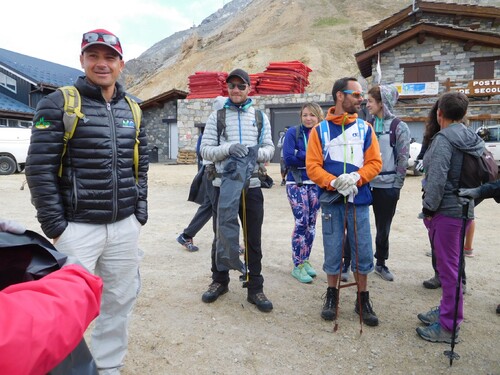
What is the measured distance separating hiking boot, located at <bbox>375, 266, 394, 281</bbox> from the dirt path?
0.25 feet

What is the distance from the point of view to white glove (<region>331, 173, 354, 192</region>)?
3.09m

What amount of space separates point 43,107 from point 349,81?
2.37m

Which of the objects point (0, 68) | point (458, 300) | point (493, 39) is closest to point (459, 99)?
point (458, 300)

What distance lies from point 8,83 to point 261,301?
2750cm

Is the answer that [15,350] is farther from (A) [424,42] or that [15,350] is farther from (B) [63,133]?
(A) [424,42]

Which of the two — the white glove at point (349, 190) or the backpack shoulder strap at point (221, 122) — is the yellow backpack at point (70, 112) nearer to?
the backpack shoulder strap at point (221, 122)

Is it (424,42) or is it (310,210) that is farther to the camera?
(424,42)

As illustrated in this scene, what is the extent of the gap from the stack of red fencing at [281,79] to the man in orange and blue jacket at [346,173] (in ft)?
55.6

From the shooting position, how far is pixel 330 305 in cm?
333

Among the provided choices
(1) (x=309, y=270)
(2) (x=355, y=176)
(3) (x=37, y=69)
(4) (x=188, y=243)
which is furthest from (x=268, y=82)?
(2) (x=355, y=176)

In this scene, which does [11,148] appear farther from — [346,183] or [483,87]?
[483,87]

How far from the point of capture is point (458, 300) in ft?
9.23

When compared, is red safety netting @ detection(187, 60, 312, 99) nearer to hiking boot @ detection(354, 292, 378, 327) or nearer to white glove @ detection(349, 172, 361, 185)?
white glove @ detection(349, 172, 361, 185)

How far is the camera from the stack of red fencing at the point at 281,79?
64.7 ft
